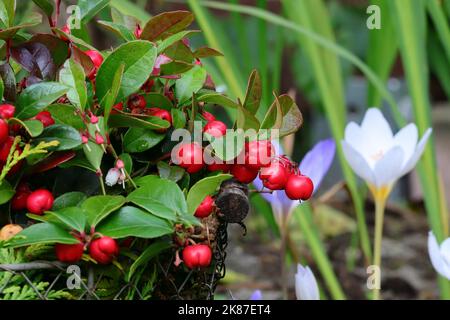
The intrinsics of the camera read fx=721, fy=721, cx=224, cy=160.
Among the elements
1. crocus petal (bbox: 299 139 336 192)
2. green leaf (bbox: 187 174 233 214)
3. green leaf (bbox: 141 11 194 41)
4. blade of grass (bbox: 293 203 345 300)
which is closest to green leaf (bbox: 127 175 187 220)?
A: green leaf (bbox: 187 174 233 214)

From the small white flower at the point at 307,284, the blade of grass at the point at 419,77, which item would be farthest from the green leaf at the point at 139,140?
the blade of grass at the point at 419,77

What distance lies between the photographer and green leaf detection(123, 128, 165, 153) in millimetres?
423

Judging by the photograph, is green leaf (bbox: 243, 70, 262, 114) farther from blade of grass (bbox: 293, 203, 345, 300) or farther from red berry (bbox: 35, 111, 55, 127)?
blade of grass (bbox: 293, 203, 345, 300)

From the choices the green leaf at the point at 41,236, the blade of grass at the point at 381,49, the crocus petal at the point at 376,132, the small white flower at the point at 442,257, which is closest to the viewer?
the green leaf at the point at 41,236

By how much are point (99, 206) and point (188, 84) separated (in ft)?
0.35

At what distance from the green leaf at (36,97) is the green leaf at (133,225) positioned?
72mm

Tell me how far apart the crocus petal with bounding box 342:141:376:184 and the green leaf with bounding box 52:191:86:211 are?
0.26 meters

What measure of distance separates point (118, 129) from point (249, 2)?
5.27 ft

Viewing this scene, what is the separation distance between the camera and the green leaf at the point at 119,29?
460 mm

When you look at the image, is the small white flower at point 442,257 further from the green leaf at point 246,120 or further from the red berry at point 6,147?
the red berry at point 6,147

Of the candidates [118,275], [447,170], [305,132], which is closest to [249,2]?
[305,132]

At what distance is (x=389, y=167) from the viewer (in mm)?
615

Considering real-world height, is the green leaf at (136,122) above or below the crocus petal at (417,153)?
below

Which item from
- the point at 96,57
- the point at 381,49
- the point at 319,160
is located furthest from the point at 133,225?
the point at 381,49
